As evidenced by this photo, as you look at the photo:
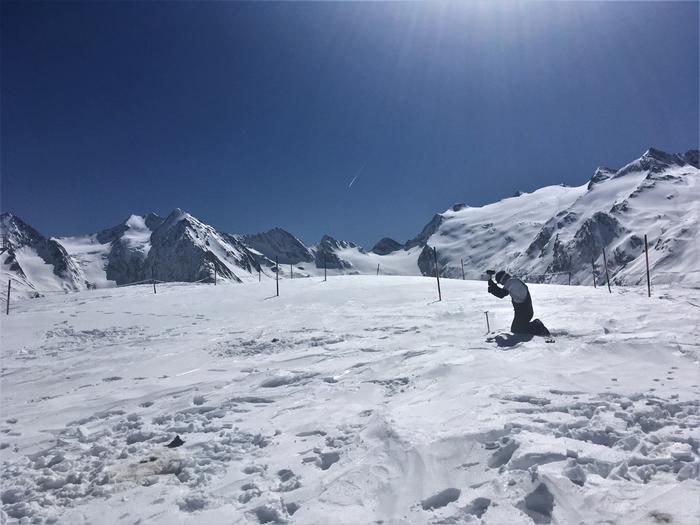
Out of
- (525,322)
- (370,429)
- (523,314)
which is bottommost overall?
(370,429)

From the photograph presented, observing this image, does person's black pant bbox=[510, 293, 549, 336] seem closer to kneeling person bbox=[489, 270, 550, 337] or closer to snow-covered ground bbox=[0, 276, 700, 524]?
kneeling person bbox=[489, 270, 550, 337]

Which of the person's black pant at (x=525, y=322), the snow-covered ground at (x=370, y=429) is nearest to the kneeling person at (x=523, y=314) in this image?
the person's black pant at (x=525, y=322)

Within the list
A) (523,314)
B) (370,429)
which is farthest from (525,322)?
(370,429)

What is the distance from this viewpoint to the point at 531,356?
937cm

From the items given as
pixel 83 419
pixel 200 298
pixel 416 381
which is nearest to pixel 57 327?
pixel 200 298

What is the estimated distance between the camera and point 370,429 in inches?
241

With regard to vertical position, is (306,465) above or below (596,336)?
below

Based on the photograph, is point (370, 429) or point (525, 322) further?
point (525, 322)

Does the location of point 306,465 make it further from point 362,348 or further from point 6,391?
point 6,391

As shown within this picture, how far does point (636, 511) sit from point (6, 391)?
12334 millimetres

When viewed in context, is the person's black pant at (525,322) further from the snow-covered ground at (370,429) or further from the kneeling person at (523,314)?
the snow-covered ground at (370,429)

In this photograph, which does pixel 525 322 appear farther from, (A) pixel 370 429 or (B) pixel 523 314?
(A) pixel 370 429

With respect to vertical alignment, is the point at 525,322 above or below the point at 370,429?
above

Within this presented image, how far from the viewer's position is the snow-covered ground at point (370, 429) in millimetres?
4379
